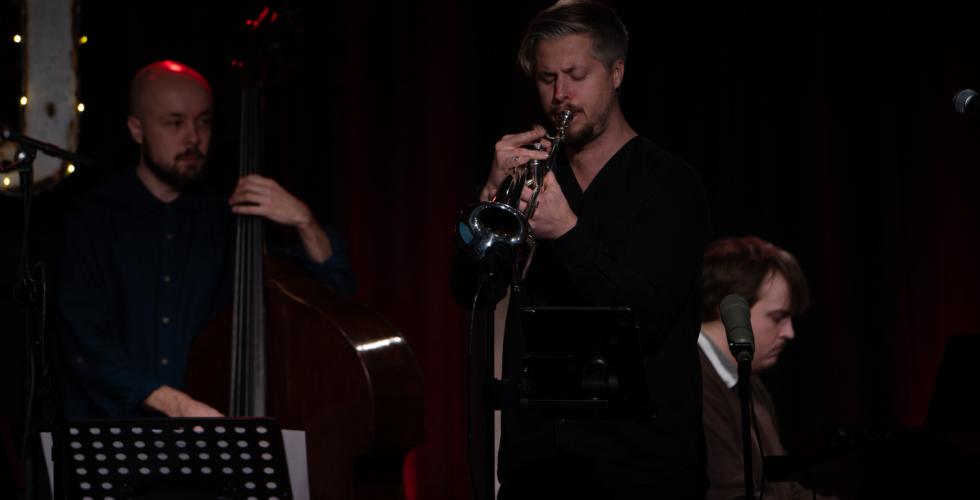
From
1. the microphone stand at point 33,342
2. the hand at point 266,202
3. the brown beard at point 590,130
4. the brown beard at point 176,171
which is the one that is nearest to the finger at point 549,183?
the brown beard at point 590,130

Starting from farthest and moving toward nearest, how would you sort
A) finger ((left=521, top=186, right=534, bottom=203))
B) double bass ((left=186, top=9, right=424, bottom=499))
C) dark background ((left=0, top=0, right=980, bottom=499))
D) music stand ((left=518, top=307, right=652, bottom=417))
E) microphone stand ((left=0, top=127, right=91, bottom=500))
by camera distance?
dark background ((left=0, top=0, right=980, bottom=499)) < double bass ((left=186, top=9, right=424, bottom=499)) < microphone stand ((left=0, top=127, right=91, bottom=500)) < finger ((left=521, top=186, right=534, bottom=203)) < music stand ((left=518, top=307, right=652, bottom=417))

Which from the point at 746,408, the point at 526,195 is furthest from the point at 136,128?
the point at 746,408

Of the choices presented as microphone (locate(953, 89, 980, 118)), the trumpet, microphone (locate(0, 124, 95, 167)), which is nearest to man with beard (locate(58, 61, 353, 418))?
microphone (locate(0, 124, 95, 167))

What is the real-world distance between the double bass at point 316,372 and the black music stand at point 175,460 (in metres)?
0.52

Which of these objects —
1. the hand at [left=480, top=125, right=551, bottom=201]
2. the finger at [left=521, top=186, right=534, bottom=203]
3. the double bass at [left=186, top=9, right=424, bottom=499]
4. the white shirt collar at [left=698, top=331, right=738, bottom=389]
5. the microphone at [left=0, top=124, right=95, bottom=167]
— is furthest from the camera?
the white shirt collar at [left=698, top=331, right=738, bottom=389]

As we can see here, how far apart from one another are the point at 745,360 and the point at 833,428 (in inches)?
26.3

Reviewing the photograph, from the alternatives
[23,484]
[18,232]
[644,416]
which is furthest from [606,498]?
[18,232]

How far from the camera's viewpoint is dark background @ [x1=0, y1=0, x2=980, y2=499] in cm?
460

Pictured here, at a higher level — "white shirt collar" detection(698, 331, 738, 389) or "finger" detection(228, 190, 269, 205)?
"finger" detection(228, 190, 269, 205)

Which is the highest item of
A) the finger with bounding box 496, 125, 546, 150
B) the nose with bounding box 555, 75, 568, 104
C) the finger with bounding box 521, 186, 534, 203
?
the nose with bounding box 555, 75, 568, 104

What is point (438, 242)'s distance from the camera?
185 inches

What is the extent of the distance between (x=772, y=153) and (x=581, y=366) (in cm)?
278

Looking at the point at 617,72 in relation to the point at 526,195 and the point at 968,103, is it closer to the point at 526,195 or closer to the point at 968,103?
the point at 526,195

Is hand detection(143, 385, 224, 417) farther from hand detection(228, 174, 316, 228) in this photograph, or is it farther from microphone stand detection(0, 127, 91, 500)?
microphone stand detection(0, 127, 91, 500)
